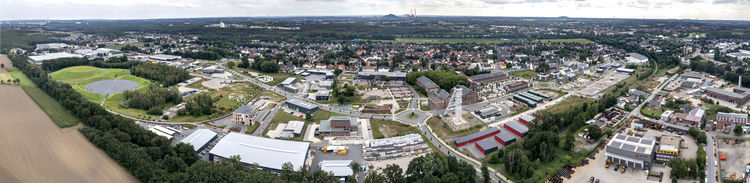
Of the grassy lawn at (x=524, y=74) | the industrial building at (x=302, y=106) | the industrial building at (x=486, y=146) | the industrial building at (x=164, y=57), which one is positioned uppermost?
the industrial building at (x=164, y=57)

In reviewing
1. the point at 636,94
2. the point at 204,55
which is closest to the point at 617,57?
the point at 636,94

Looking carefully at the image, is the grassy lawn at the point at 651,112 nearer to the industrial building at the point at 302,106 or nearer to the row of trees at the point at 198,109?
the industrial building at the point at 302,106

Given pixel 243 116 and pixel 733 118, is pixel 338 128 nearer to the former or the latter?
pixel 243 116

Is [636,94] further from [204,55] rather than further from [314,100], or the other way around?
[204,55]

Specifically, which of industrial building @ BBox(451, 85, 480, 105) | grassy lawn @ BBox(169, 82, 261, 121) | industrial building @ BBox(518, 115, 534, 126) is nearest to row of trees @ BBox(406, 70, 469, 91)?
industrial building @ BBox(451, 85, 480, 105)

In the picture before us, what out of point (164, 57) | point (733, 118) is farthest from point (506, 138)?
point (164, 57)

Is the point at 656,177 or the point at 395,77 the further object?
the point at 395,77

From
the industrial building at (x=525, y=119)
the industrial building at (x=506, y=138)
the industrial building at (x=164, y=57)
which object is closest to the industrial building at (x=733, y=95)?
the industrial building at (x=525, y=119)

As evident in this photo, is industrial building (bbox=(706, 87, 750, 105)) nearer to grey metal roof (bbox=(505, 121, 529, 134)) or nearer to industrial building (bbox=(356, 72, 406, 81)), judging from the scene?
grey metal roof (bbox=(505, 121, 529, 134))
